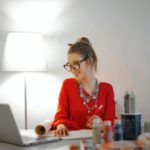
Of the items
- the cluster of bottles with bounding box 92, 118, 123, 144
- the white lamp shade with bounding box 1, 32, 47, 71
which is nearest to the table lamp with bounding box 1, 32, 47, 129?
the white lamp shade with bounding box 1, 32, 47, 71

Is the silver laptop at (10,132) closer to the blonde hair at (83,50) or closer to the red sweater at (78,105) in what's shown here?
the red sweater at (78,105)

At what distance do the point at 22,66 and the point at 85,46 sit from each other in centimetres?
49

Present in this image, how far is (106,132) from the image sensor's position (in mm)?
1357

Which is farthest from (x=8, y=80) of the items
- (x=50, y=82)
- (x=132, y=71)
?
(x=132, y=71)

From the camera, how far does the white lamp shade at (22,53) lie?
7.27ft

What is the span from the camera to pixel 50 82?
2.62m

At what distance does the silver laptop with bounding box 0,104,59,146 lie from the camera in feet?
4.35

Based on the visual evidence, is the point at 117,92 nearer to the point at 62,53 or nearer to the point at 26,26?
the point at 62,53

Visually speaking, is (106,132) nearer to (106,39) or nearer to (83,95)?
(83,95)

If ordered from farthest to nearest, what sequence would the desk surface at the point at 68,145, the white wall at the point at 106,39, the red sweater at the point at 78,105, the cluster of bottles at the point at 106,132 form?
the white wall at the point at 106,39 → the red sweater at the point at 78,105 → the cluster of bottles at the point at 106,132 → the desk surface at the point at 68,145

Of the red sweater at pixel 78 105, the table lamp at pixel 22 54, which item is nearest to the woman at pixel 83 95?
the red sweater at pixel 78 105

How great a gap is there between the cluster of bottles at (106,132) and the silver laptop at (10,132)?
22cm

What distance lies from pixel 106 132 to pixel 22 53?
1083mm

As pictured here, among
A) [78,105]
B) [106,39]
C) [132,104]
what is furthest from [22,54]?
[132,104]
